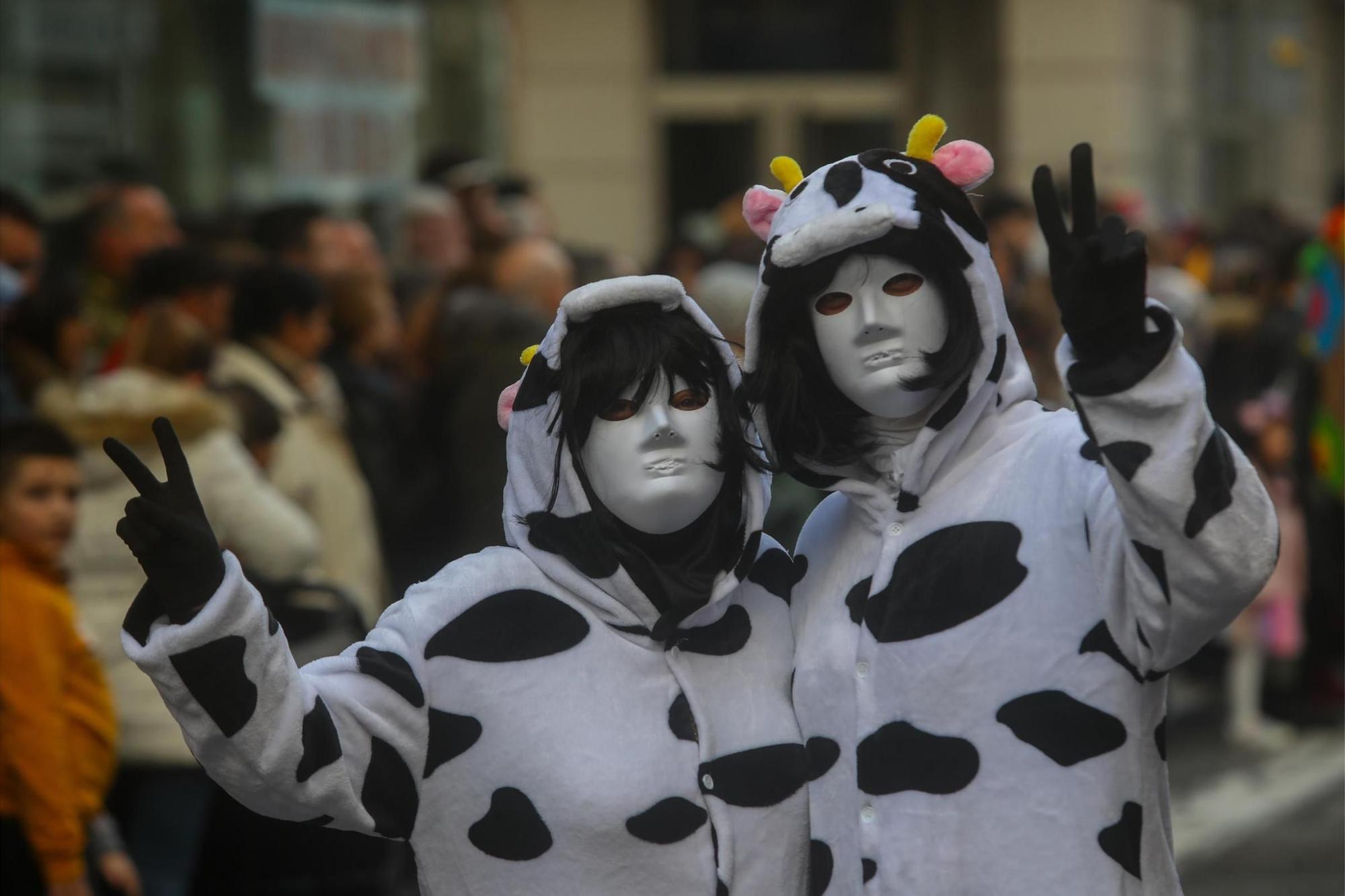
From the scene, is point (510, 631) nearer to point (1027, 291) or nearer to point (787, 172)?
point (787, 172)

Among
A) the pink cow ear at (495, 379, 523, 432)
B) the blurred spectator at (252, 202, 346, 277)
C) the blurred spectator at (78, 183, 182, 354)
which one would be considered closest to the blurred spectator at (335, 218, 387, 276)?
the blurred spectator at (252, 202, 346, 277)

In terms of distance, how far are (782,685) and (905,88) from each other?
11.9m

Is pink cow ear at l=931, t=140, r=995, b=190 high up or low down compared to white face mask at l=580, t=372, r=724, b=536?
up

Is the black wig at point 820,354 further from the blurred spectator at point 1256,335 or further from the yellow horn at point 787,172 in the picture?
the blurred spectator at point 1256,335

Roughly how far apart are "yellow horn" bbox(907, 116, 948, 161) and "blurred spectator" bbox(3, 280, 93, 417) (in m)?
3.13

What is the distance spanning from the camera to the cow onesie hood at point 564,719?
281cm

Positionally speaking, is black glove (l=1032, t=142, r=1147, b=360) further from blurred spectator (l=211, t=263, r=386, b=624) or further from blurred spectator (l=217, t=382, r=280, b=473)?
blurred spectator (l=217, t=382, r=280, b=473)

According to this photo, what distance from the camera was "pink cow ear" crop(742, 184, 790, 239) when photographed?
2986mm

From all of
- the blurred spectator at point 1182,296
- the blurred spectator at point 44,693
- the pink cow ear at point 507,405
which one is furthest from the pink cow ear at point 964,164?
the blurred spectator at point 1182,296

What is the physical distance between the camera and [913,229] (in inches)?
108

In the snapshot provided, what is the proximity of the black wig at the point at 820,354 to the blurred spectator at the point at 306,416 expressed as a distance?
7.79 ft

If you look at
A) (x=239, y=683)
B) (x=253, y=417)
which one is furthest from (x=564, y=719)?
(x=253, y=417)

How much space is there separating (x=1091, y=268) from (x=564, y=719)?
95cm

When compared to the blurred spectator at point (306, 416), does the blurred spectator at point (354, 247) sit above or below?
above
